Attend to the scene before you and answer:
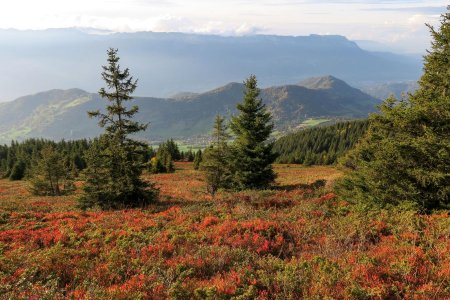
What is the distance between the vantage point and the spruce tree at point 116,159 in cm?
2266

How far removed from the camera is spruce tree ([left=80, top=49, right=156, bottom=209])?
22656 millimetres

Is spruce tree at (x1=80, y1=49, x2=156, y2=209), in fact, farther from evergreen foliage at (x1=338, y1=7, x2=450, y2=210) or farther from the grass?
evergreen foliage at (x1=338, y1=7, x2=450, y2=210)

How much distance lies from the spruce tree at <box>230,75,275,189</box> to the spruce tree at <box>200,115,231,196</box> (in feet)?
6.57

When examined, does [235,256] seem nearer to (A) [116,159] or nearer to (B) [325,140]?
(A) [116,159]

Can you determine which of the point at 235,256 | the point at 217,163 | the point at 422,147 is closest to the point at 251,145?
the point at 217,163

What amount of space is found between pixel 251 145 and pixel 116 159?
39.2ft

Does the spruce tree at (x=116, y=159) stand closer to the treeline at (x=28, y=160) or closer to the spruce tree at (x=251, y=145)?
the spruce tree at (x=251, y=145)

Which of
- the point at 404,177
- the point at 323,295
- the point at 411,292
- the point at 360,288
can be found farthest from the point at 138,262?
the point at 404,177

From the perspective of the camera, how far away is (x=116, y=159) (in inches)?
901

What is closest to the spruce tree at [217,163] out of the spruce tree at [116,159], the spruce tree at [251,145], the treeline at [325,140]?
the spruce tree at [251,145]

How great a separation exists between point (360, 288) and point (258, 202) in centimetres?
1320

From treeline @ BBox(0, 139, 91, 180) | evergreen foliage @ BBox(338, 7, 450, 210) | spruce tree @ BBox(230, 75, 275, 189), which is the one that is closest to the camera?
evergreen foliage @ BBox(338, 7, 450, 210)

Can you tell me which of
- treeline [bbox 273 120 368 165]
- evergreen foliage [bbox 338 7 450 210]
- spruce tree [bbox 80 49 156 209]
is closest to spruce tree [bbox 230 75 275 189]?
spruce tree [bbox 80 49 156 209]

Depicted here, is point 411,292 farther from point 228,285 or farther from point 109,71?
point 109,71
